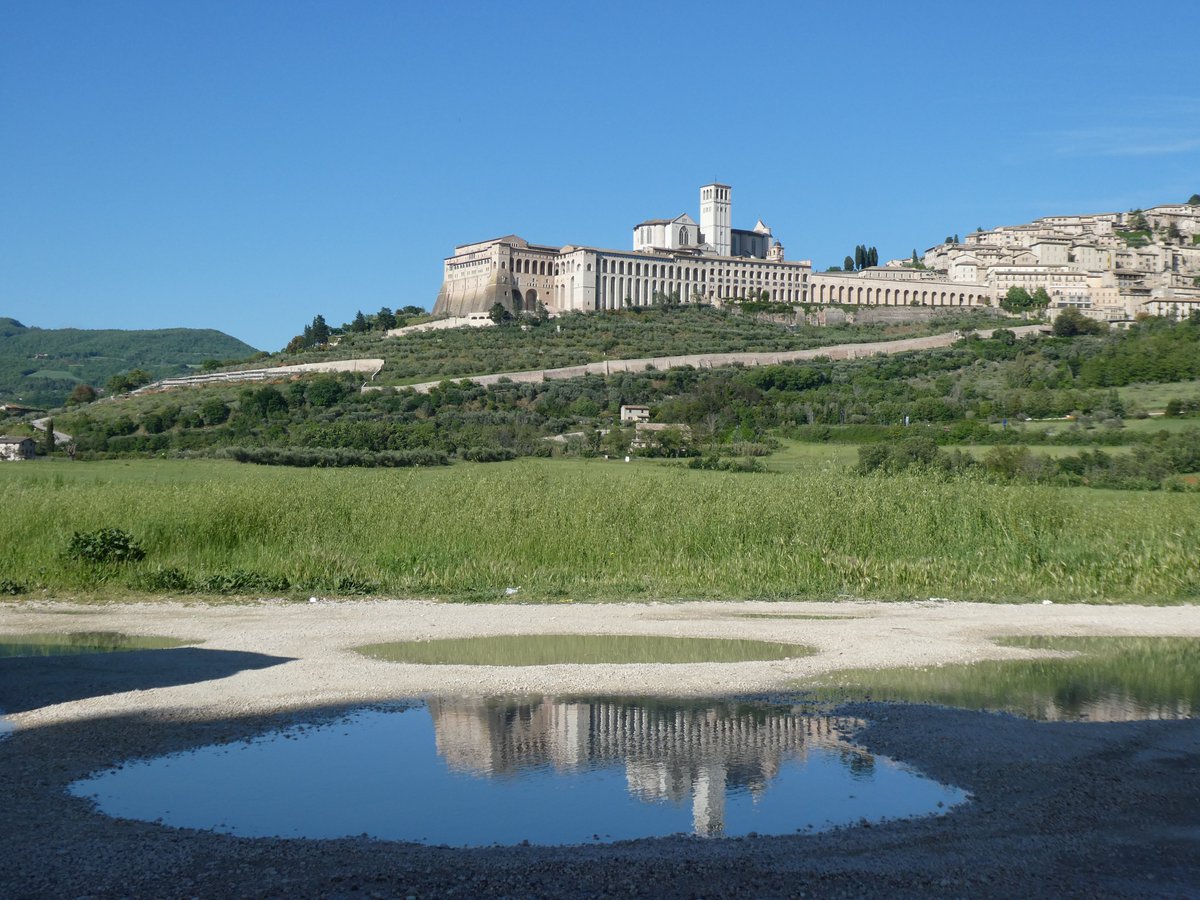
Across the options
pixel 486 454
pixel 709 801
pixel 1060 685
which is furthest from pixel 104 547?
pixel 486 454

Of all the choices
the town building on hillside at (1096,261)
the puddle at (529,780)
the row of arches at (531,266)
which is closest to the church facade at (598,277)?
the row of arches at (531,266)

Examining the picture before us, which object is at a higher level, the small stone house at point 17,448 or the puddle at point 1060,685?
the small stone house at point 17,448

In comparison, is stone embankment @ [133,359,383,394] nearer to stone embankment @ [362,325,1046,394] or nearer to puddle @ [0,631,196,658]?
stone embankment @ [362,325,1046,394]

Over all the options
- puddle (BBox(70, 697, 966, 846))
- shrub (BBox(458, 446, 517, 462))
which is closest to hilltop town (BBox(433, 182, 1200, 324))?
shrub (BBox(458, 446, 517, 462))

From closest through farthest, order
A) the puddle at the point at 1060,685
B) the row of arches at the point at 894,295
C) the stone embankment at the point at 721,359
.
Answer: the puddle at the point at 1060,685 < the stone embankment at the point at 721,359 < the row of arches at the point at 894,295

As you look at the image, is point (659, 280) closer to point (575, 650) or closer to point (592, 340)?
point (592, 340)

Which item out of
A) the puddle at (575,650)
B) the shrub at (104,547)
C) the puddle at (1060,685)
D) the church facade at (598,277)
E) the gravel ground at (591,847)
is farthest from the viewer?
the church facade at (598,277)

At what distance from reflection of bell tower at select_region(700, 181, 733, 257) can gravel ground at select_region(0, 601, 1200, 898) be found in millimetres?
111961

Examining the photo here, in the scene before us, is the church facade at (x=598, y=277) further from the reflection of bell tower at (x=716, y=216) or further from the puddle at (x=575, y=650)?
the puddle at (x=575, y=650)

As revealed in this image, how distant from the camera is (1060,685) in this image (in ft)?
27.9

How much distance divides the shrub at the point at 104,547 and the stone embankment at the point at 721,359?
4489cm

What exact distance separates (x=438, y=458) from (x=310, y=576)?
1862 cm

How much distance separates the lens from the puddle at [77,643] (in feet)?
31.6

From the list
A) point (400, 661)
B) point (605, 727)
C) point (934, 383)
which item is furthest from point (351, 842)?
point (934, 383)
